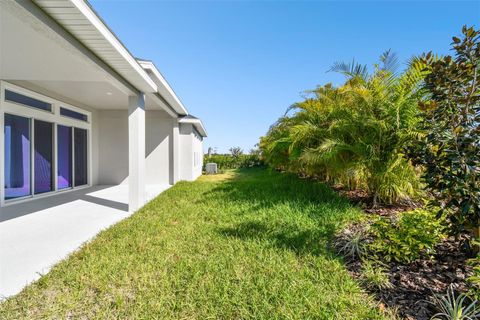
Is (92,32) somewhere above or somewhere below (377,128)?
above

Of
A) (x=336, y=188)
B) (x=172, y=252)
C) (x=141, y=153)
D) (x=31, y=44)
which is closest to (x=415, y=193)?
(x=336, y=188)

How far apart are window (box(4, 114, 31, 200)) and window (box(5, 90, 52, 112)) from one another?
0.44 meters

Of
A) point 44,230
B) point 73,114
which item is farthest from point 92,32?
point 73,114

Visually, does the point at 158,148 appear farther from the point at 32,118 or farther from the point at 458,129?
the point at 458,129

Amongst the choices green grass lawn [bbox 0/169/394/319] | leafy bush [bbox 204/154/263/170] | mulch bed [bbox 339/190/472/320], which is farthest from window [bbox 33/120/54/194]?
leafy bush [bbox 204/154/263/170]

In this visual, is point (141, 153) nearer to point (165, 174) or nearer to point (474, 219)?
point (165, 174)

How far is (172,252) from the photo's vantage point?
11.4 feet

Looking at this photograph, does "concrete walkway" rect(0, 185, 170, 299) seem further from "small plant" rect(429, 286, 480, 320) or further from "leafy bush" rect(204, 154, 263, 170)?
"leafy bush" rect(204, 154, 263, 170)

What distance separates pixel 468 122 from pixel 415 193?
3156mm

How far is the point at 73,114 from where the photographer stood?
8.90 metres

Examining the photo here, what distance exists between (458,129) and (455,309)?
166 cm

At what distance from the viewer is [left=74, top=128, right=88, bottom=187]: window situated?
9.19 m

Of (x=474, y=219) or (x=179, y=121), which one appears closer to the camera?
(x=474, y=219)

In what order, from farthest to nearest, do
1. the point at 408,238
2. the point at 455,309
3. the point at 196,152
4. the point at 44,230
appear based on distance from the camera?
the point at 196,152 → the point at 44,230 → the point at 408,238 → the point at 455,309
